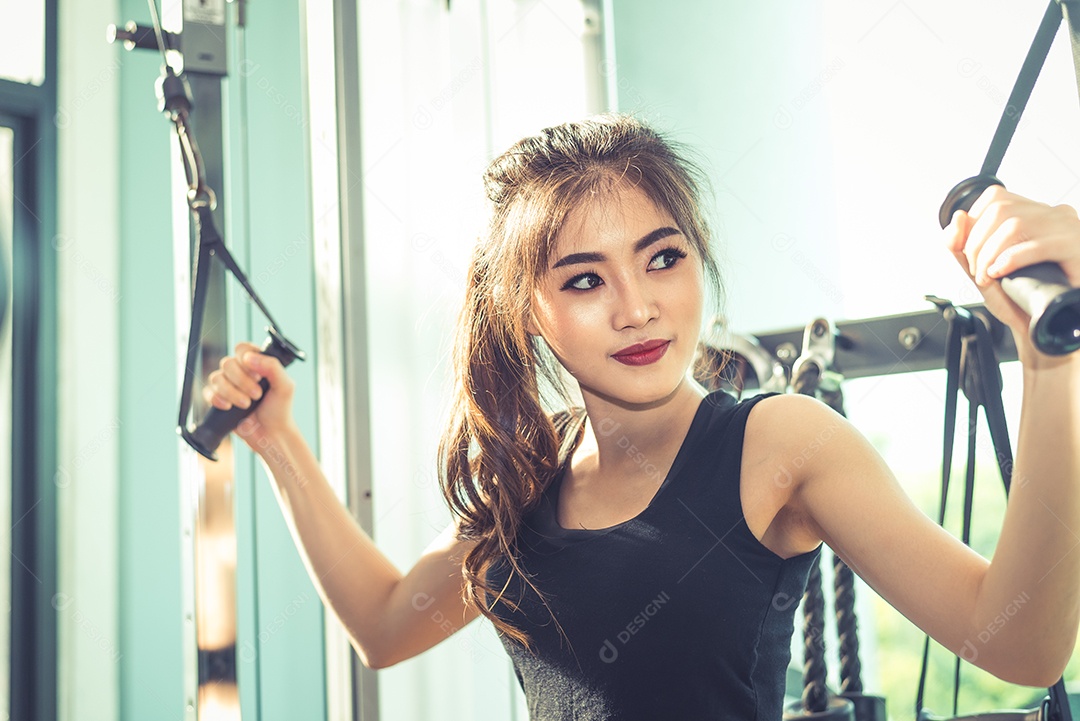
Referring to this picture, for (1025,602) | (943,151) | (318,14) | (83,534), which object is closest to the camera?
(1025,602)

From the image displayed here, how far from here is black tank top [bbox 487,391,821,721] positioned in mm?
812

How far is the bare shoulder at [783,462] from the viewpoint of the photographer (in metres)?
0.80

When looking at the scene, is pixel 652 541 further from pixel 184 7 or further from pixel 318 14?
pixel 318 14

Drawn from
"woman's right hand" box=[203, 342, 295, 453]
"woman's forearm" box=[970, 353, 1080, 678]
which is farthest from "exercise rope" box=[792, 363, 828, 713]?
"woman's right hand" box=[203, 342, 295, 453]

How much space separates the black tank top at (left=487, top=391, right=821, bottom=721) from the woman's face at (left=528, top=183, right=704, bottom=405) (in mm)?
91

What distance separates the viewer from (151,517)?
5.26 ft

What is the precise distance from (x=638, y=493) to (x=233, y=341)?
836mm

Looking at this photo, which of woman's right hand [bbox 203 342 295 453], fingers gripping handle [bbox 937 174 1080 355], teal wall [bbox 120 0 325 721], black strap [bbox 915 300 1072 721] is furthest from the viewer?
teal wall [bbox 120 0 325 721]

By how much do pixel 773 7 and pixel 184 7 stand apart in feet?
3.59

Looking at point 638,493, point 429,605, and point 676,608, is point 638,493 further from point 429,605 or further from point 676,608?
point 429,605

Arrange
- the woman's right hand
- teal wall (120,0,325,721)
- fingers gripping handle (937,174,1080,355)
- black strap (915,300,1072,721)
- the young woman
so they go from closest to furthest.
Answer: fingers gripping handle (937,174,1080,355) → the young woman → black strap (915,300,1072,721) → the woman's right hand → teal wall (120,0,325,721)

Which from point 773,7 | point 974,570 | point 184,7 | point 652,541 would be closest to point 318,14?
point 184,7

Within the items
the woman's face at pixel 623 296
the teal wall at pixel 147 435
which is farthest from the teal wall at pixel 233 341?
the woman's face at pixel 623 296

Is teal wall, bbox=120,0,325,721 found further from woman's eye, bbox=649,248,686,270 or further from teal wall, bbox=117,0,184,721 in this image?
woman's eye, bbox=649,248,686,270
